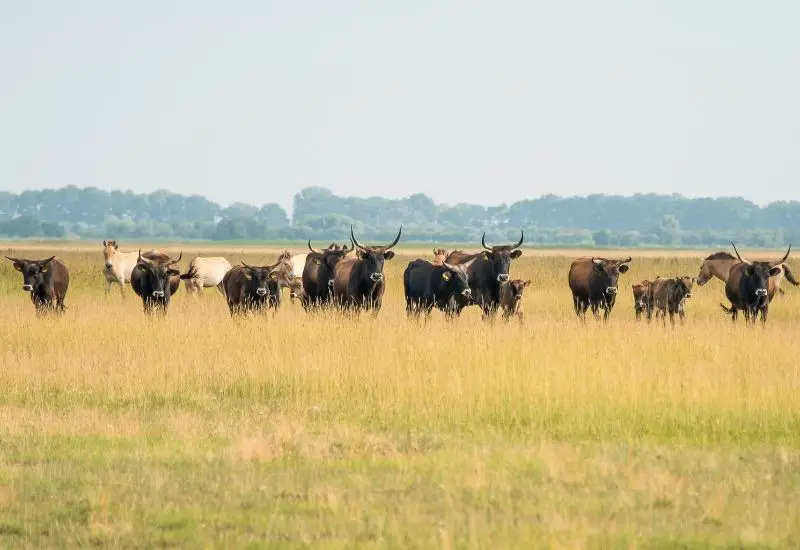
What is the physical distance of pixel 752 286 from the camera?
80.4 feet

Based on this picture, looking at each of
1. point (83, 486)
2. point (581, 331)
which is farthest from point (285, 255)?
point (83, 486)

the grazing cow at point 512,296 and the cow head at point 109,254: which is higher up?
the cow head at point 109,254

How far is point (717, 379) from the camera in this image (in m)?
14.4

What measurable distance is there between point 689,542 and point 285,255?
2484 centimetres

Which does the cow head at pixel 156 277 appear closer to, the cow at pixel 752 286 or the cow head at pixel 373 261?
the cow head at pixel 373 261

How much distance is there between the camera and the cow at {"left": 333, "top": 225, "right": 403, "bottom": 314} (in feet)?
77.1

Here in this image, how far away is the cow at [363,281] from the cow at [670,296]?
5.92 metres

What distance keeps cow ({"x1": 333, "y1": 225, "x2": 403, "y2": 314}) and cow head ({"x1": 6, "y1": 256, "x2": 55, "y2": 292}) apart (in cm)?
587

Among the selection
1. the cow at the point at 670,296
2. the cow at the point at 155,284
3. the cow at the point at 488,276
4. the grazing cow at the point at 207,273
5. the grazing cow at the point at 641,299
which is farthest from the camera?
the grazing cow at the point at 207,273

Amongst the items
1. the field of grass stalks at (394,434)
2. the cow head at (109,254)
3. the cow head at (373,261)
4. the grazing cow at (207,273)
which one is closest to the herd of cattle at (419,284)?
the cow head at (373,261)

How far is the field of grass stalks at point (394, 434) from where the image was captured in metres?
7.97

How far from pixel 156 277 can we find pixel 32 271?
2.81 metres

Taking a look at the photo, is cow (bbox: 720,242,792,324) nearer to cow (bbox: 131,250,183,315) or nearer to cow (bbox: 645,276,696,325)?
cow (bbox: 645,276,696,325)

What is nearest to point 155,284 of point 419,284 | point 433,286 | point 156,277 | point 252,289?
point 156,277
